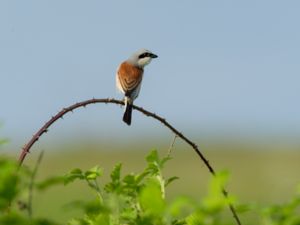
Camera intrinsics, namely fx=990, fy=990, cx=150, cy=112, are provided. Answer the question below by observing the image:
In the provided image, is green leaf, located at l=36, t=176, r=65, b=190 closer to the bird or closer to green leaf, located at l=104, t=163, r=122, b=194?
Result: green leaf, located at l=104, t=163, r=122, b=194

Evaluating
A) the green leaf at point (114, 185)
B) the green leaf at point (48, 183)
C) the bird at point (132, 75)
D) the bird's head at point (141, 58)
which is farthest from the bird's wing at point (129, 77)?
the green leaf at point (48, 183)

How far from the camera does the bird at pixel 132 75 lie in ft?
34.7

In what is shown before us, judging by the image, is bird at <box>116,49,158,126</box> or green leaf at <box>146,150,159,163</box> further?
bird at <box>116,49,158,126</box>

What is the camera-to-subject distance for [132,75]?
11.2 m

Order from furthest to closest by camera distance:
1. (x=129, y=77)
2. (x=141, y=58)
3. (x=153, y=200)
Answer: (x=141, y=58), (x=129, y=77), (x=153, y=200)

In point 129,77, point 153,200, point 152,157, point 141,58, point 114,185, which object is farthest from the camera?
point 141,58

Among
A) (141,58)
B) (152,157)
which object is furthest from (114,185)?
(141,58)

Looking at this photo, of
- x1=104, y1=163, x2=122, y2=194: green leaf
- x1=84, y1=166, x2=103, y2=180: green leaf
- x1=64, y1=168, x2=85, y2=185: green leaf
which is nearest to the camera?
x1=104, y1=163, x2=122, y2=194: green leaf

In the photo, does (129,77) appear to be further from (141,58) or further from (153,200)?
(153,200)

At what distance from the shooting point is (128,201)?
360 cm

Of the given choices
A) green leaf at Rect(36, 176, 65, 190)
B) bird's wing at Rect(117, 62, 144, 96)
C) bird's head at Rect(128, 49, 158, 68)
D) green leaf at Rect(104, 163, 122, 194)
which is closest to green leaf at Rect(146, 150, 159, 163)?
green leaf at Rect(104, 163, 122, 194)

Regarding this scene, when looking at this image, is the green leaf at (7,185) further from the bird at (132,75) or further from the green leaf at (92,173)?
the bird at (132,75)

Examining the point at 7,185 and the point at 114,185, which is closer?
the point at 7,185

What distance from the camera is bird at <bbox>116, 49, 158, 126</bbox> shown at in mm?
10586
